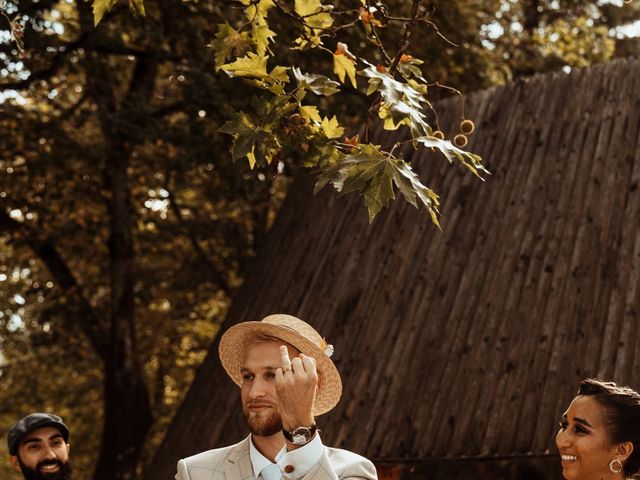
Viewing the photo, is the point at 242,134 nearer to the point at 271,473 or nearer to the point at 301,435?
the point at 271,473

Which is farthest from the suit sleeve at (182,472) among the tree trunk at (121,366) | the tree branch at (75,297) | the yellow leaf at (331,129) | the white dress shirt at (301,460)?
the tree branch at (75,297)

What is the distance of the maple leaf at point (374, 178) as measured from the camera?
14.0 feet

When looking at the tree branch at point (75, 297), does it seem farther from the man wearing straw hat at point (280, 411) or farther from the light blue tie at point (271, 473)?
the light blue tie at point (271, 473)

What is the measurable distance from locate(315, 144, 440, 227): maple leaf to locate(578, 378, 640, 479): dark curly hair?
121 centimetres

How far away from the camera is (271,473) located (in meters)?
4.29

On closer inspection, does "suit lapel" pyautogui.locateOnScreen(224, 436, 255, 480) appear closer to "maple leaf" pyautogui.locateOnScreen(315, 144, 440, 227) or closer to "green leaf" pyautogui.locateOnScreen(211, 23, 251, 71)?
"maple leaf" pyautogui.locateOnScreen(315, 144, 440, 227)

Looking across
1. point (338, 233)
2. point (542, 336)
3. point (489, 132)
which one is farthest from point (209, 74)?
point (542, 336)

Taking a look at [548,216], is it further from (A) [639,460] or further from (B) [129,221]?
(B) [129,221]

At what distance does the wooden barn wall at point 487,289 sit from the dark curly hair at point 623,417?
3387 mm

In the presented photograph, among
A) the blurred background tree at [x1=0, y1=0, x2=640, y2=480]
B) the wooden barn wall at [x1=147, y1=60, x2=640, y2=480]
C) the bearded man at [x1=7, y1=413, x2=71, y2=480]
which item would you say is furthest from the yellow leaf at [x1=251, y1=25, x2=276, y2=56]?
the blurred background tree at [x1=0, y1=0, x2=640, y2=480]

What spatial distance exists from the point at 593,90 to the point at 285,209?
4.24 m

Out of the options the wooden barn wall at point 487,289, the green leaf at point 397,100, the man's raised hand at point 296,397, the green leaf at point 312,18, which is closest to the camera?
the man's raised hand at point 296,397

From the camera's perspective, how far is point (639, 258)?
916cm

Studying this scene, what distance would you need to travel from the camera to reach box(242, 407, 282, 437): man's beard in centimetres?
418
